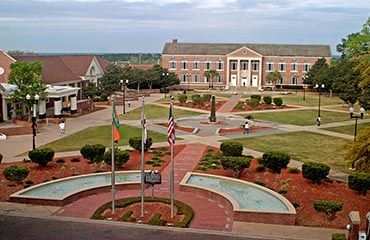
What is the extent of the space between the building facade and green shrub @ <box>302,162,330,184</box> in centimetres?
6713

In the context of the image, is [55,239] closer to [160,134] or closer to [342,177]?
[342,177]

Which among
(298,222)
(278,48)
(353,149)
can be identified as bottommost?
(298,222)

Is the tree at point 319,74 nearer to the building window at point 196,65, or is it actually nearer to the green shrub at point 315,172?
Answer: the building window at point 196,65

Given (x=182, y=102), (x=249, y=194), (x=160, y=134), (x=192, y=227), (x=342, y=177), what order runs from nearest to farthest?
(x=192, y=227) < (x=249, y=194) < (x=342, y=177) < (x=160, y=134) < (x=182, y=102)

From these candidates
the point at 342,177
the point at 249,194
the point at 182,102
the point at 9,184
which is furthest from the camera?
the point at 182,102

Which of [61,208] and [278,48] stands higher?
[278,48]

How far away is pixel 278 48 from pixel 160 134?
193 feet

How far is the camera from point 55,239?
49.2 feet

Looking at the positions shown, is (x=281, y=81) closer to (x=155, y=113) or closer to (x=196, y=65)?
(x=196, y=65)

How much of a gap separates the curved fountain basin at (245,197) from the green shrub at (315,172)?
2.51 meters

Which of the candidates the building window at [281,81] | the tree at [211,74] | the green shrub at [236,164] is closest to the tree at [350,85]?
the green shrub at [236,164]

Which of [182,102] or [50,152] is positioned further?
[182,102]

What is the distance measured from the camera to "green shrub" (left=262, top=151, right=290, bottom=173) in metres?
23.5

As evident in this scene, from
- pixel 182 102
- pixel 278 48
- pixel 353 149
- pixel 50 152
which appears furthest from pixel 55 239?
pixel 278 48
